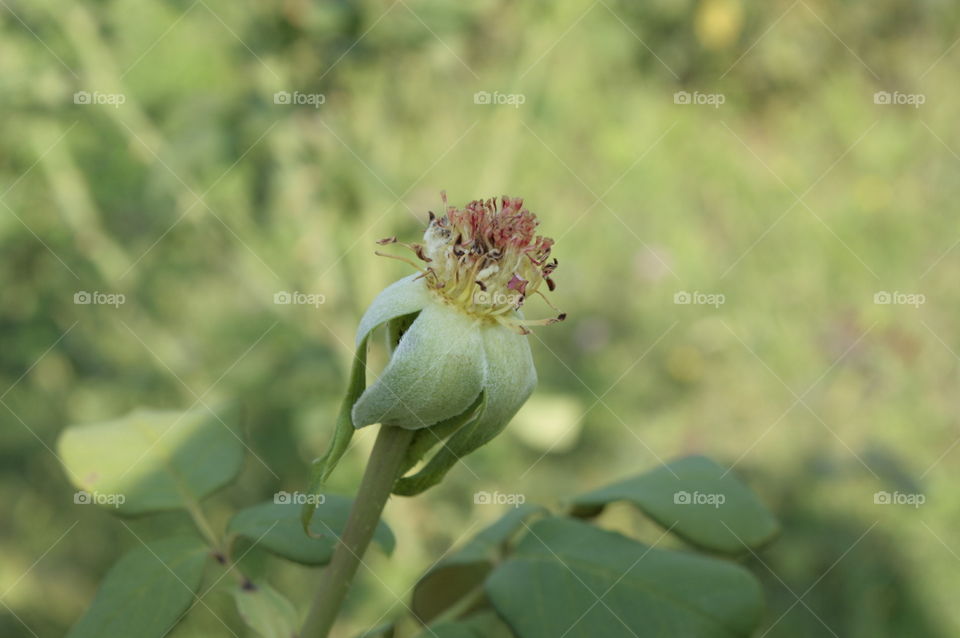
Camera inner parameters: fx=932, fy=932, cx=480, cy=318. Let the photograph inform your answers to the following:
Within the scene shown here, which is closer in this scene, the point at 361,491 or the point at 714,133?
the point at 361,491

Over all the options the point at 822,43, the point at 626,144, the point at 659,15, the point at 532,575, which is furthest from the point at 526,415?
the point at 822,43

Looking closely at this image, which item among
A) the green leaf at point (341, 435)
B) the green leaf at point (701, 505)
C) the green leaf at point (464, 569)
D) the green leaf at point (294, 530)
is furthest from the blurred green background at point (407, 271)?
the green leaf at point (341, 435)

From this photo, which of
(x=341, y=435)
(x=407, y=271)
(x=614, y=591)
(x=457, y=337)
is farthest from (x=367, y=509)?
(x=407, y=271)

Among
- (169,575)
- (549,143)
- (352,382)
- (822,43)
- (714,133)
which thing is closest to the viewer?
(352,382)

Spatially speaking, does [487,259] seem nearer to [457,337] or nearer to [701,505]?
[457,337]

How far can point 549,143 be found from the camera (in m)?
4.89

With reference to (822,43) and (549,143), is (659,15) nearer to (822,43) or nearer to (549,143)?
(549,143)

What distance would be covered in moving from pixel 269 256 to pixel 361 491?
110 inches

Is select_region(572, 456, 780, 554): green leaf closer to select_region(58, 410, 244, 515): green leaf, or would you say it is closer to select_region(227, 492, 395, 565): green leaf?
select_region(227, 492, 395, 565): green leaf

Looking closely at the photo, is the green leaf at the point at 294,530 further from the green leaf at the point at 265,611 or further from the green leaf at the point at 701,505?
the green leaf at the point at 701,505

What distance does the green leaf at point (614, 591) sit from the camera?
1035 millimetres

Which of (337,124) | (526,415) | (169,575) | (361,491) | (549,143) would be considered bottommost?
(169,575)

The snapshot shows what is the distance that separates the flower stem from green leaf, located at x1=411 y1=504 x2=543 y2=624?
28 centimetres

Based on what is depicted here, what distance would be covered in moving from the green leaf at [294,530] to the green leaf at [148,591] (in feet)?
0.22
